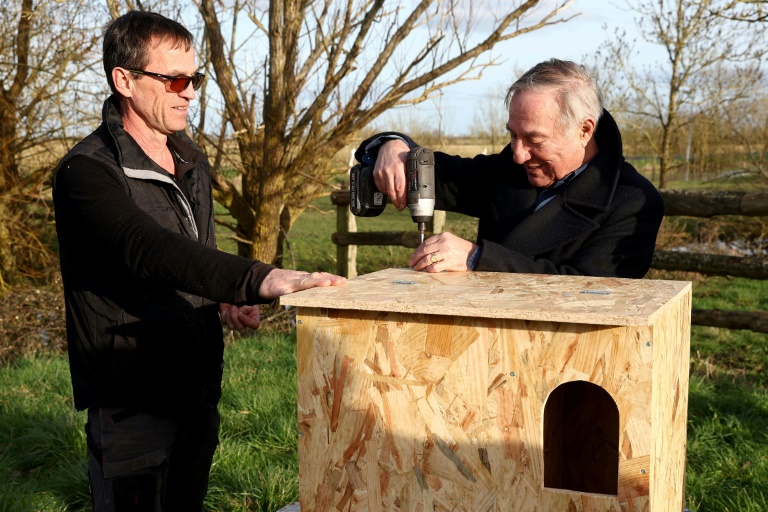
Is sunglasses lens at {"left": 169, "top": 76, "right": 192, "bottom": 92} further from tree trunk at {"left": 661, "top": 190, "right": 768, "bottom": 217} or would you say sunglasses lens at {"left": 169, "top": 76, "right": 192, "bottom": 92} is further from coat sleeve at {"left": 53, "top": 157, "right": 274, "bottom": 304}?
tree trunk at {"left": 661, "top": 190, "right": 768, "bottom": 217}

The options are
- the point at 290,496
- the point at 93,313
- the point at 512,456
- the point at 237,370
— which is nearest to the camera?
the point at 512,456

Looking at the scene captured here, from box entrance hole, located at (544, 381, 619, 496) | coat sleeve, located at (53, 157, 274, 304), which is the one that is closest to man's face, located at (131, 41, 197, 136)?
coat sleeve, located at (53, 157, 274, 304)

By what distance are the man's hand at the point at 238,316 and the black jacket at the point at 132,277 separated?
0.71ft

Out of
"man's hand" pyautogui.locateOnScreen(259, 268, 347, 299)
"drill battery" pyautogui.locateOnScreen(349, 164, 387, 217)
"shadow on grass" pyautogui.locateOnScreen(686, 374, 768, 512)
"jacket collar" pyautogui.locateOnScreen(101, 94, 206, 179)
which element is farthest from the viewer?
"shadow on grass" pyautogui.locateOnScreen(686, 374, 768, 512)

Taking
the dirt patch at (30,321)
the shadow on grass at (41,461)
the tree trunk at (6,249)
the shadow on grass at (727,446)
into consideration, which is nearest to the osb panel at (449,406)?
the shadow on grass at (727,446)

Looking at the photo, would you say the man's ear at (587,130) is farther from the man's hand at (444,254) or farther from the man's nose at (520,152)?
the man's hand at (444,254)

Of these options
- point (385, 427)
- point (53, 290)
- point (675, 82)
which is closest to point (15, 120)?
point (53, 290)

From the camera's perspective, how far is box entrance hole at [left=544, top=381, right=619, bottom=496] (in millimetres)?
2840

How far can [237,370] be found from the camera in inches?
215

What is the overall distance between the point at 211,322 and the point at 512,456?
4.04ft

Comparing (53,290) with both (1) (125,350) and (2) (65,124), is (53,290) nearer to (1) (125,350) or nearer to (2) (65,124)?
(2) (65,124)

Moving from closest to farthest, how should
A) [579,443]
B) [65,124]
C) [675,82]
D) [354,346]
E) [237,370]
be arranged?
[354,346] < [579,443] < [237,370] < [65,124] < [675,82]

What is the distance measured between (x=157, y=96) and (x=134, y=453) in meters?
1.16

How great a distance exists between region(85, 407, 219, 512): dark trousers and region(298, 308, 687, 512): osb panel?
56 centimetres
